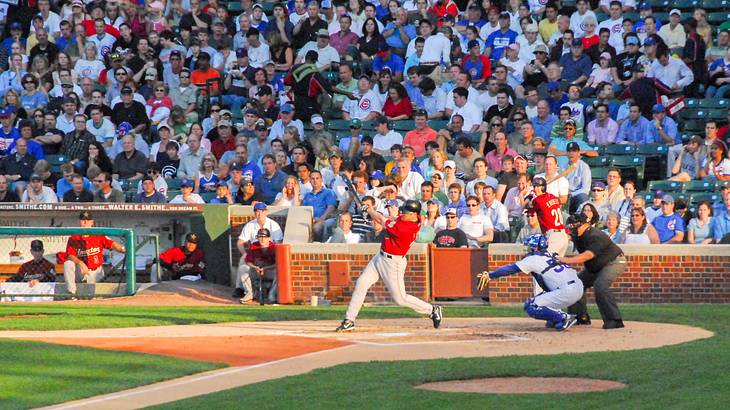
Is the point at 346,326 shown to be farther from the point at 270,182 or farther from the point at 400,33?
the point at 400,33

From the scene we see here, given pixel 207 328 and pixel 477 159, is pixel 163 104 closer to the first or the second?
pixel 477 159

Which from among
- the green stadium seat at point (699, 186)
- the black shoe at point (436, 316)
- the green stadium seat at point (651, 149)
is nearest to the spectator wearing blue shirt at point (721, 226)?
the green stadium seat at point (699, 186)

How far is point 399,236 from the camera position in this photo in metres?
14.9

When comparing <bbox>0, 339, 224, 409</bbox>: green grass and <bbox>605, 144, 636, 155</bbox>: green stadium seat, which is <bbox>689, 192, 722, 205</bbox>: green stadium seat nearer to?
<bbox>605, 144, 636, 155</bbox>: green stadium seat

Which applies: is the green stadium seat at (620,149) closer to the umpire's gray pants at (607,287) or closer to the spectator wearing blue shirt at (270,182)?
the spectator wearing blue shirt at (270,182)

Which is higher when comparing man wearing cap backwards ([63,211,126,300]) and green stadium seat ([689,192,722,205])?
green stadium seat ([689,192,722,205])

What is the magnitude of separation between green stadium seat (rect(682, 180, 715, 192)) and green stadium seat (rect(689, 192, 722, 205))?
4.9 inches

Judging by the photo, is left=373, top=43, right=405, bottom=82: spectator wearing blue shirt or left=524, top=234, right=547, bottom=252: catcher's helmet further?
left=373, top=43, right=405, bottom=82: spectator wearing blue shirt

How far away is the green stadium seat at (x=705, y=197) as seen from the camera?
1947cm

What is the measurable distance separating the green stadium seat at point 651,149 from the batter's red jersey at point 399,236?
23.4ft

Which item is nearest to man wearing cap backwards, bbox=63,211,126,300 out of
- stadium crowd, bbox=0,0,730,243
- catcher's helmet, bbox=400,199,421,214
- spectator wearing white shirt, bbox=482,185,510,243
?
stadium crowd, bbox=0,0,730,243

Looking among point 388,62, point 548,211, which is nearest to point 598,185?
point 548,211

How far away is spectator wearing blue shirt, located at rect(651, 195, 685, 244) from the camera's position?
1867 centimetres

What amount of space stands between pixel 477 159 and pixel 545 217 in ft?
13.9
